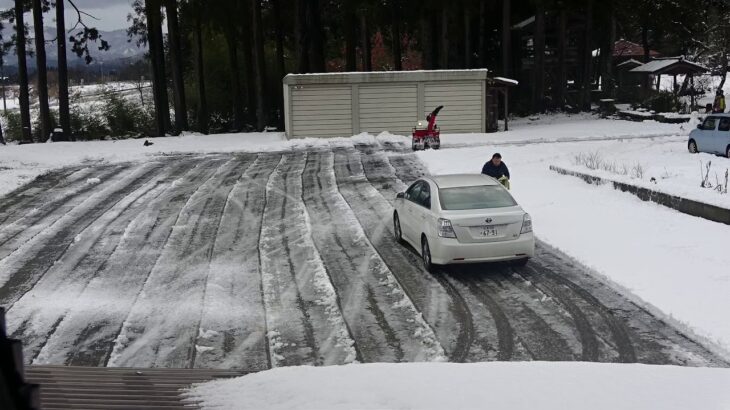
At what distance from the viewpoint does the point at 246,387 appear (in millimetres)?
6000

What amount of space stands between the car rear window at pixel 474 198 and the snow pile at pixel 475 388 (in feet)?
18.8

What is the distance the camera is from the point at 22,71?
41.9m

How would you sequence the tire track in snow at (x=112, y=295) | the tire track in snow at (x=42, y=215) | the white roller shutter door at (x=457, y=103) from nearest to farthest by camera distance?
the tire track in snow at (x=112, y=295) < the tire track in snow at (x=42, y=215) < the white roller shutter door at (x=457, y=103)

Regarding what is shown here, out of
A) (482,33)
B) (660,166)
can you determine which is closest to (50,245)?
(660,166)

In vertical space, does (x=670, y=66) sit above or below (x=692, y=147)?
above

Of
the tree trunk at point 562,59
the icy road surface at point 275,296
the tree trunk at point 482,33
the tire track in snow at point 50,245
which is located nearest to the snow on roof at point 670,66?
the tree trunk at point 562,59

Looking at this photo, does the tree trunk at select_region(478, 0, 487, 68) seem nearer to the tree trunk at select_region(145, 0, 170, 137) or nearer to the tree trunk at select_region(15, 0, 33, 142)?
the tree trunk at select_region(145, 0, 170, 137)

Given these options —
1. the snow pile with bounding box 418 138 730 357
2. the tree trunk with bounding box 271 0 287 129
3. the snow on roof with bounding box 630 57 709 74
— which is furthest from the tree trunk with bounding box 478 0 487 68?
the snow pile with bounding box 418 138 730 357

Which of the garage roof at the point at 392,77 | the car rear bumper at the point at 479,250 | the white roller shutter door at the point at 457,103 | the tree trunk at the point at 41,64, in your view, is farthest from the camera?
the tree trunk at the point at 41,64

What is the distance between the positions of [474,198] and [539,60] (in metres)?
35.8

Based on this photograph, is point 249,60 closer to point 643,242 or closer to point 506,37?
point 506,37

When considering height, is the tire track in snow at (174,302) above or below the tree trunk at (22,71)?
below

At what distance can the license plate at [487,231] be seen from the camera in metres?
11.7

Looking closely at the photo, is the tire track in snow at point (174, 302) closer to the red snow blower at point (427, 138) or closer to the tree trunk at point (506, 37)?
the red snow blower at point (427, 138)
